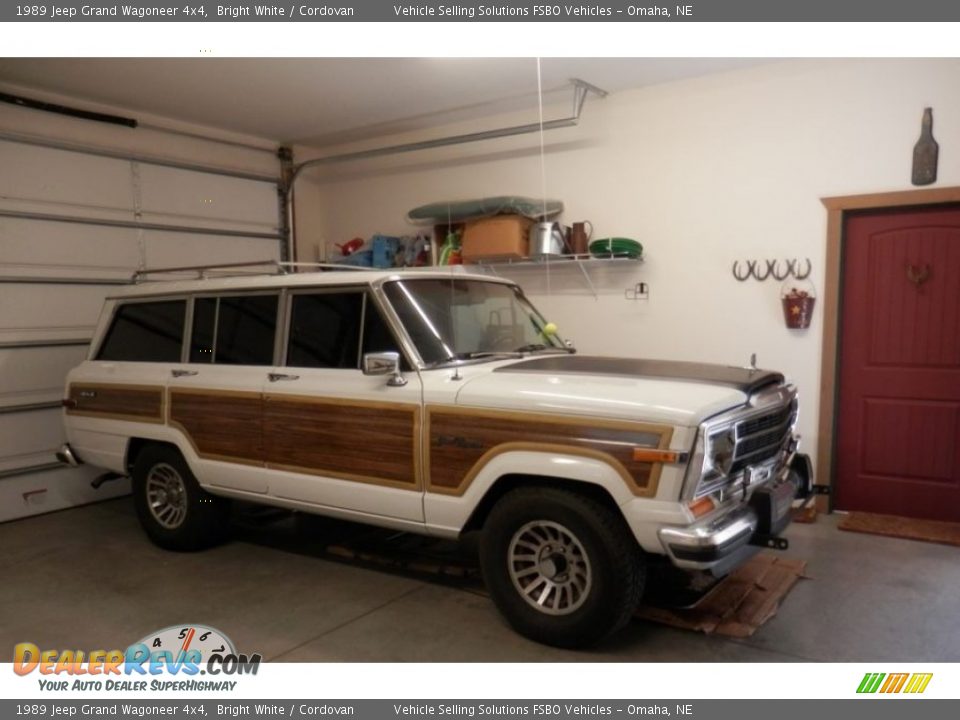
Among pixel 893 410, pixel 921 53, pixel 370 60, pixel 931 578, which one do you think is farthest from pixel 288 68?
pixel 931 578

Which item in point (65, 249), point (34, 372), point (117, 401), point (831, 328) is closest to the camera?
point (117, 401)

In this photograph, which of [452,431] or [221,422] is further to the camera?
[221,422]

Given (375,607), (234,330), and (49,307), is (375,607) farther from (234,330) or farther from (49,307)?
(49,307)

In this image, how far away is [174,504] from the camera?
193 inches

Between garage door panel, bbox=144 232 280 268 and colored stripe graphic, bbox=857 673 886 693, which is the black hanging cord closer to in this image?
garage door panel, bbox=144 232 280 268

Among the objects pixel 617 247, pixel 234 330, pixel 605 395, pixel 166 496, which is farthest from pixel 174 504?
pixel 617 247

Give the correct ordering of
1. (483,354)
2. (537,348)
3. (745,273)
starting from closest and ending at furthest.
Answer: (483,354), (537,348), (745,273)

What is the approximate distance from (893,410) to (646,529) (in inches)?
134

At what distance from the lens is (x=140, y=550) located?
4988 mm

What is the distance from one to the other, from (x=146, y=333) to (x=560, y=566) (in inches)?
138

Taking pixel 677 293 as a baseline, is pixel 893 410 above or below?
below

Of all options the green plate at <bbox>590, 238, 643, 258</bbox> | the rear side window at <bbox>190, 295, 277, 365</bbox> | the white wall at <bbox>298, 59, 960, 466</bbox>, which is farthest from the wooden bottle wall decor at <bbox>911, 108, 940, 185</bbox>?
the rear side window at <bbox>190, 295, 277, 365</bbox>

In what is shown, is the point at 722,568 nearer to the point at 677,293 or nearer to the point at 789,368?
the point at 789,368

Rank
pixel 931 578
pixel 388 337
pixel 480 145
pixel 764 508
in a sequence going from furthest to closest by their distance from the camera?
1. pixel 480 145
2. pixel 931 578
3. pixel 388 337
4. pixel 764 508
